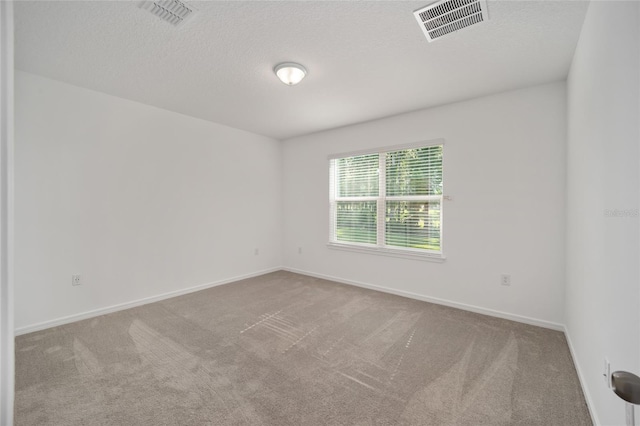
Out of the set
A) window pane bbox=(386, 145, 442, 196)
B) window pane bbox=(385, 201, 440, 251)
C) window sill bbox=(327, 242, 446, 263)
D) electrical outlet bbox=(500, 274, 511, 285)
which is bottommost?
electrical outlet bbox=(500, 274, 511, 285)

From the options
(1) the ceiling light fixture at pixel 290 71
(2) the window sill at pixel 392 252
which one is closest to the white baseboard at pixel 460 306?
(2) the window sill at pixel 392 252

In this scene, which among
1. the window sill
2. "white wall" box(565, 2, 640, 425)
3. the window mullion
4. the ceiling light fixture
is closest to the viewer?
"white wall" box(565, 2, 640, 425)

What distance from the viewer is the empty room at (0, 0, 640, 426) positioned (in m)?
1.64

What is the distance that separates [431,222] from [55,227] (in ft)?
14.7

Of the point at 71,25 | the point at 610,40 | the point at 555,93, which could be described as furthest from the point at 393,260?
the point at 71,25

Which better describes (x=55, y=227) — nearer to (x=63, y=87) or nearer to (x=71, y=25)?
(x=63, y=87)

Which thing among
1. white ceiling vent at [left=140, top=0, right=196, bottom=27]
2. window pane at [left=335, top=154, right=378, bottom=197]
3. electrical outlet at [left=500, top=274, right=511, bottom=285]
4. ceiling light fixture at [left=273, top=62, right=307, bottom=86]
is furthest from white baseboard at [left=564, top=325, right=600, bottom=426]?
white ceiling vent at [left=140, top=0, right=196, bottom=27]

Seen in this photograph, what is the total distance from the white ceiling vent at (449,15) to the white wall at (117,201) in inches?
135

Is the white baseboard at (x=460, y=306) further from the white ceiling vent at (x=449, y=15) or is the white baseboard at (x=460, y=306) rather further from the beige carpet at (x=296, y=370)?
the white ceiling vent at (x=449, y=15)

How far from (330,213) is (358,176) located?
82cm

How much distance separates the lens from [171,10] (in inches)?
73.6

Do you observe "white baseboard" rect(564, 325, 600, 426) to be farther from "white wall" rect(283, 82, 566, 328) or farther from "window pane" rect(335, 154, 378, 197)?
"window pane" rect(335, 154, 378, 197)

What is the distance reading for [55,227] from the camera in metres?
2.94

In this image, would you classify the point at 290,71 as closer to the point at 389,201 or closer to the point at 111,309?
the point at 389,201
